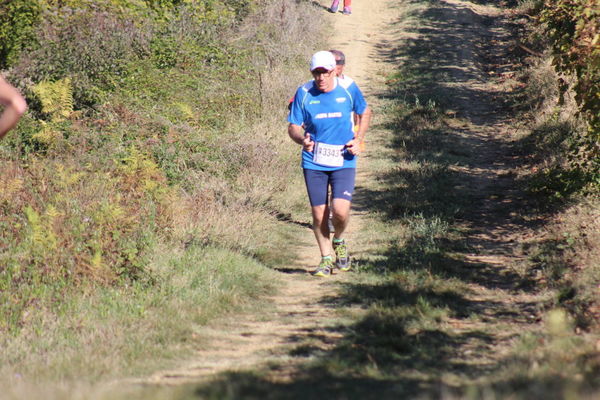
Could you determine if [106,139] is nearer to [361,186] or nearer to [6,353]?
[361,186]

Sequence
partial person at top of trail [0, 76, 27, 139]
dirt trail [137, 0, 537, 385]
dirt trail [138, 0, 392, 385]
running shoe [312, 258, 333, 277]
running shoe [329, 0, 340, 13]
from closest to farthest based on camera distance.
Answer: partial person at top of trail [0, 76, 27, 139] < dirt trail [138, 0, 392, 385] < dirt trail [137, 0, 537, 385] < running shoe [312, 258, 333, 277] < running shoe [329, 0, 340, 13]

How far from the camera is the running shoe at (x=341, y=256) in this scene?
8.36m

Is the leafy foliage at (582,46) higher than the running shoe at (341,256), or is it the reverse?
the leafy foliage at (582,46)

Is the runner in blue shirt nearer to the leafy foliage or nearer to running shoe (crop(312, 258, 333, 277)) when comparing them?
running shoe (crop(312, 258, 333, 277))

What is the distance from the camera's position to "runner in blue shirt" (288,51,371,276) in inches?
308

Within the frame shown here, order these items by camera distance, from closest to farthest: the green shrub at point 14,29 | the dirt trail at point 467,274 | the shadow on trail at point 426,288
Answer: the shadow on trail at point 426,288, the dirt trail at point 467,274, the green shrub at point 14,29

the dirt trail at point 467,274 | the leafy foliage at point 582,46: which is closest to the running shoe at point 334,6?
the dirt trail at point 467,274

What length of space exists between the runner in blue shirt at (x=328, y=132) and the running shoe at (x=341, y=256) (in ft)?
1.16

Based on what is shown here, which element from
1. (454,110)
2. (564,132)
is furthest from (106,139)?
(454,110)

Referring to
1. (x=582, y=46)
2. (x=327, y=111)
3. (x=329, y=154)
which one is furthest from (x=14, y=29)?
(x=582, y=46)

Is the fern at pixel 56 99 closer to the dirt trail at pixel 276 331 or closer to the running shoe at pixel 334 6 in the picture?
the dirt trail at pixel 276 331

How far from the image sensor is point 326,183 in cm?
809

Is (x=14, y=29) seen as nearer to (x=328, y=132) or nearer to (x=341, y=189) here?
(x=328, y=132)

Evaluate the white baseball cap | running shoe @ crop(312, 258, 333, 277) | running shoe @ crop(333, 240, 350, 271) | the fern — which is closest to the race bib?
the white baseball cap
